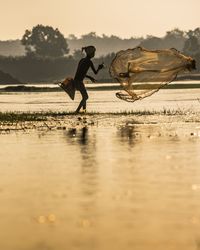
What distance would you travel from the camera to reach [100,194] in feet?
38.0

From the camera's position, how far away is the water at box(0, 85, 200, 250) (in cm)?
867

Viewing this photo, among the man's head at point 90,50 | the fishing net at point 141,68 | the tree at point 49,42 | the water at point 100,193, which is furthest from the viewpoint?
the tree at point 49,42

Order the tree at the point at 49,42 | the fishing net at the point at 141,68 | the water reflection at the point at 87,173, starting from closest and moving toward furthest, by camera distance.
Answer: the water reflection at the point at 87,173 → the fishing net at the point at 141,68 → the tree at the point at 49,42

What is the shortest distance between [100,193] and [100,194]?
94 millimetres

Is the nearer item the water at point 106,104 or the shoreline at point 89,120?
the shoreline at point 89,120

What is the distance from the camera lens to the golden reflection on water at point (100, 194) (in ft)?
28.5

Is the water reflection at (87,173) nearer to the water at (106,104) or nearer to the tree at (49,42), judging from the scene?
the water at (106,104)

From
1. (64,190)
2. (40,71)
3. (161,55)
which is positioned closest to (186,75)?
(40,71)

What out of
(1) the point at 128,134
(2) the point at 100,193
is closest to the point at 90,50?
(1) the point at 128,134

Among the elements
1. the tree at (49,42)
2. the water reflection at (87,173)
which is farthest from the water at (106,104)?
the tree at (49,42)

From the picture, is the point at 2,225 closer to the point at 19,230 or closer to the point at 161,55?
the point at 19,230

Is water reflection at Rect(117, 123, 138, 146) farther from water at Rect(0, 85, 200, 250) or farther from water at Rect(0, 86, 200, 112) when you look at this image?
water at Rect(0, 86, 200, 112)

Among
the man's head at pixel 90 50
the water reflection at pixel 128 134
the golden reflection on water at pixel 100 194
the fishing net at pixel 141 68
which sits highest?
the man's head at pixel 90 50

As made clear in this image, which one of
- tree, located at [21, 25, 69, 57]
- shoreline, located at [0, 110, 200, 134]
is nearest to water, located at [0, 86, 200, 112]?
shoreline, located at [0, 110, 200, 134]
